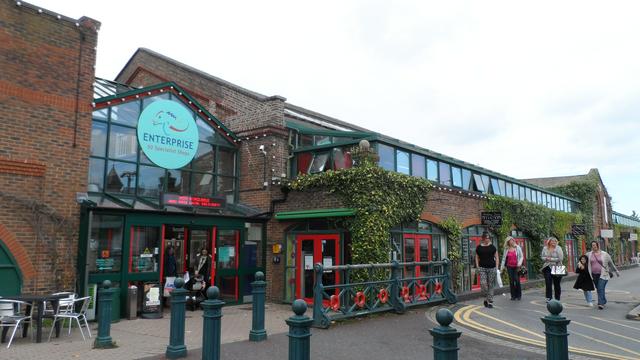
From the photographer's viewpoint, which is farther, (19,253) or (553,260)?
(553,260)

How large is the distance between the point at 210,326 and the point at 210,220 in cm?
704

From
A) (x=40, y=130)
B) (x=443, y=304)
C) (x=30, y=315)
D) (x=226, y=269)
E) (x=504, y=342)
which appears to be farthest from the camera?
(x=226, y=269)

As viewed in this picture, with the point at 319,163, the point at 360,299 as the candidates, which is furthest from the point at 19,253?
the point at 319,163

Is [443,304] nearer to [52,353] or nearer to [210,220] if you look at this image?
[210,220]

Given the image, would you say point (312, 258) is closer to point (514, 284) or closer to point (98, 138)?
point (514, 284)

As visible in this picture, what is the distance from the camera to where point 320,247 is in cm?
1345

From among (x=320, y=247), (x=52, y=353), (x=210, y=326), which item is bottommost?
(x=52, y=353)

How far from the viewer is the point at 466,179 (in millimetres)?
17578

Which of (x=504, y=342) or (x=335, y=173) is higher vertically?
(x=335, y=173)

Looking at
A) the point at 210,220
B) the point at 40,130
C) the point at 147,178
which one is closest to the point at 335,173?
the point at 210,220

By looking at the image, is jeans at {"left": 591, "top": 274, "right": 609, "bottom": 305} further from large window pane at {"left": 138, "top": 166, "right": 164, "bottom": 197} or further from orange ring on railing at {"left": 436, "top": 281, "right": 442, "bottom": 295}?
large window pane at {"left": 138, "top": 166, "right": 164, "bottom": 197}

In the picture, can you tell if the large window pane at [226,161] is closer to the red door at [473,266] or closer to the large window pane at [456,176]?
the large window pane at [456,176]

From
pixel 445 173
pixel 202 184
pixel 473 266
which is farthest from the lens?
pixel 473 266

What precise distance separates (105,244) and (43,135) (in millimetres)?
2850
